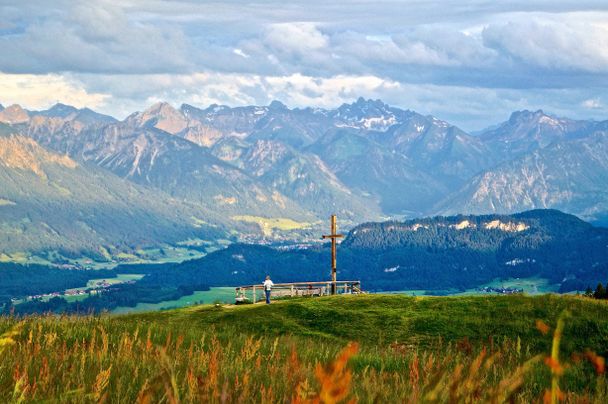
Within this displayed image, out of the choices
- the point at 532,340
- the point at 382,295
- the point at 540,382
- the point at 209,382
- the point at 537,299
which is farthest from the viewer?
the point at 382,295

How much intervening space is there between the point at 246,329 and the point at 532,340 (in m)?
12.2

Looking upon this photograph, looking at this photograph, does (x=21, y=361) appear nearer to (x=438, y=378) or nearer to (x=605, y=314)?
(x=438, y=378)

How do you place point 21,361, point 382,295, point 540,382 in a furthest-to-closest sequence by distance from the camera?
1. point 382,295
2. point 540,382
3. point 21,361

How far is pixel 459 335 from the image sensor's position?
38.7 m

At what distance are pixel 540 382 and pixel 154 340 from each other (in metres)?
7.32

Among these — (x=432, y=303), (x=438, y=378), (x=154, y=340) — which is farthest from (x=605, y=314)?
(x=438, y=378)

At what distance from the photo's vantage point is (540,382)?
57.2ft

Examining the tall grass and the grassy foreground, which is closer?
the tall grass

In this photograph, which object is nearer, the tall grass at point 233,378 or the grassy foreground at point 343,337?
the tall grass at point 233,378

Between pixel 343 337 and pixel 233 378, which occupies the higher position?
pixel 233 378

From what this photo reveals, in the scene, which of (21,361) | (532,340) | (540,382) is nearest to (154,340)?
(21,361)

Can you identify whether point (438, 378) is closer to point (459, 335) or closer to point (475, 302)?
point (459, 335)

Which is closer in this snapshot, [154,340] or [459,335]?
[154,340]

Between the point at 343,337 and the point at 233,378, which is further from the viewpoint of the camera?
the point at 343,337
